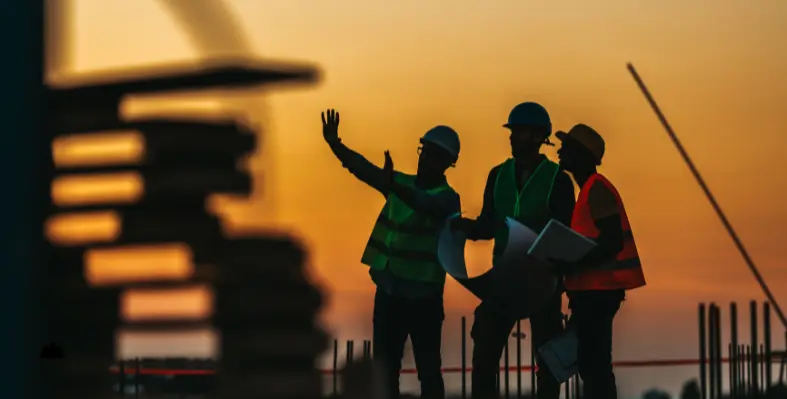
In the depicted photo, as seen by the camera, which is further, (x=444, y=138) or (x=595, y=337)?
(x=444, y=138)

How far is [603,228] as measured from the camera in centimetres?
967

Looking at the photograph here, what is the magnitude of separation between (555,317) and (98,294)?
7119 millimetres

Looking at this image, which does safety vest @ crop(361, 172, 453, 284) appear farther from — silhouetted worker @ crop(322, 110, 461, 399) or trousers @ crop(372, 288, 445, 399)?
trousers @ crop(372, 288, 445, 399)

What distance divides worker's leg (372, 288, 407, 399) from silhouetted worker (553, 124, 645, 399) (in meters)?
1.46

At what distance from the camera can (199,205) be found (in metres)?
3.49

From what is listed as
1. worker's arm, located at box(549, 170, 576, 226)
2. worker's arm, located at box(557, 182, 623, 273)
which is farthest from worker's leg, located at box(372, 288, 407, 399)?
worker's arm, located at box(557, 182, 623, 273)

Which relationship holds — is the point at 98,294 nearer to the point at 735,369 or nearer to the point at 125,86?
the point at 125,86

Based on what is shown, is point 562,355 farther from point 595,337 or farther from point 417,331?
point 417,331

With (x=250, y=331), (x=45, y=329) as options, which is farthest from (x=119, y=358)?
(x=250, y=331)

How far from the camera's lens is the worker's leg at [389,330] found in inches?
415

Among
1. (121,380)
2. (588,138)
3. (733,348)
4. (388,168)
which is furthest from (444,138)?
(733,348)

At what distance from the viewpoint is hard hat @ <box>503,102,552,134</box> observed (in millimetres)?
10320

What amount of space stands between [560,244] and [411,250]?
4.63 feet

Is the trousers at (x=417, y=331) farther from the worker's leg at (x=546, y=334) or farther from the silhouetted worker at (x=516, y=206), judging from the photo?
→ the worker's leg at (x=546, y=334)
